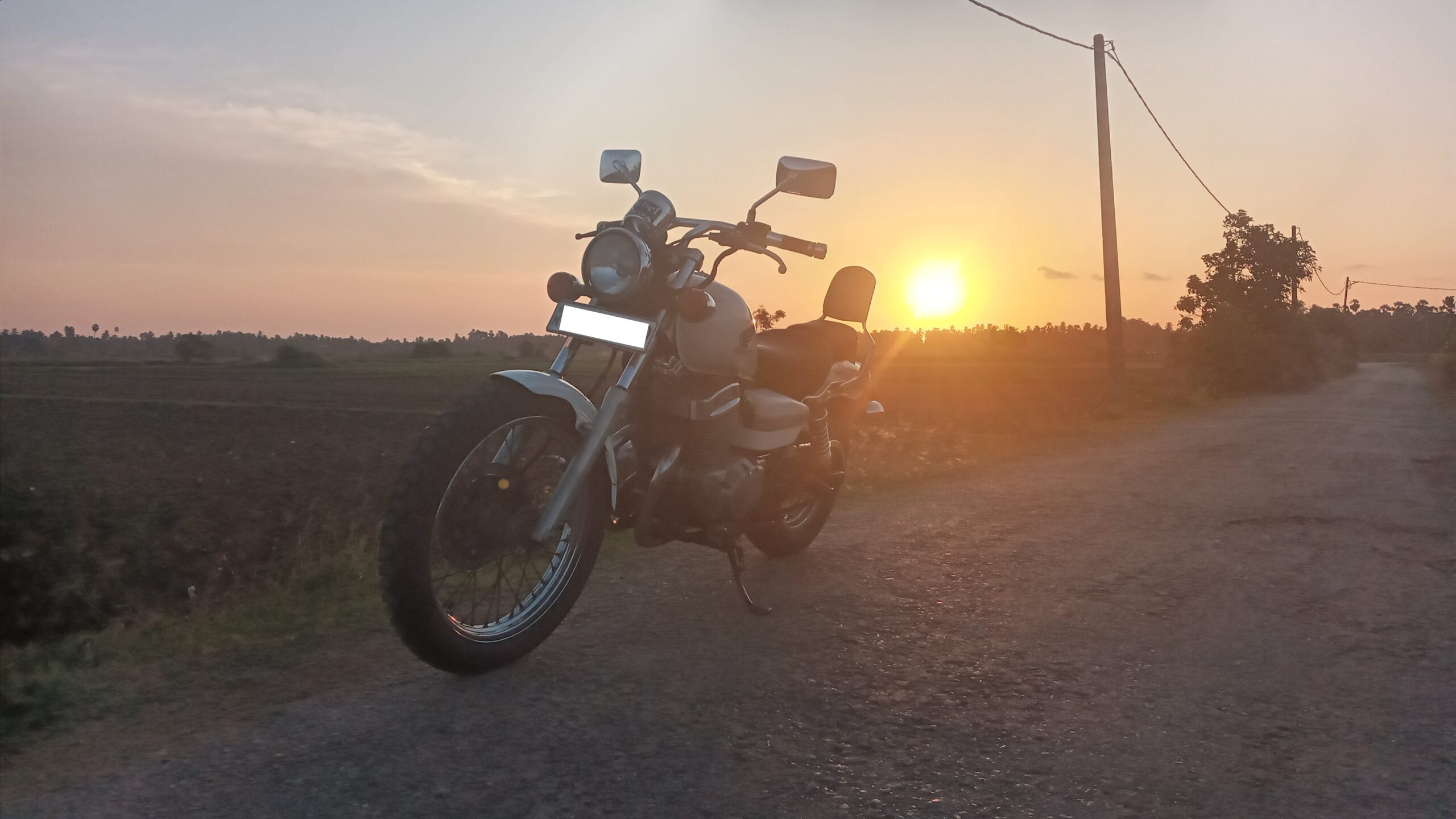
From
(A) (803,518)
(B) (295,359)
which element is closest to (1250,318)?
(A) (803,518)

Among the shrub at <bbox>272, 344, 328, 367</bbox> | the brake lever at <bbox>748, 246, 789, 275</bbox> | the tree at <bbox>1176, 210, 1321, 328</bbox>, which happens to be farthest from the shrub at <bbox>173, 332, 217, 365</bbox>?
the brake lever at <bbox>748, 246, 789, 275</bbox>

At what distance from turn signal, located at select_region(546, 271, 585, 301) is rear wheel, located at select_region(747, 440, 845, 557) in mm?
1469

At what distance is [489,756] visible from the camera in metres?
2.51

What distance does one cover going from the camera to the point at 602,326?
3.34 metres

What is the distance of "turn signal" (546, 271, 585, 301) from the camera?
3.43m

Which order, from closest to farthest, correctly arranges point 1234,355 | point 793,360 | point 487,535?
point 487,535, point 793,360, point 1234,355

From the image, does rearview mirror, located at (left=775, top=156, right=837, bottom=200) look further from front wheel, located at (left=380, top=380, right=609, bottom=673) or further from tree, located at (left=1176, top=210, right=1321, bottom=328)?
tree, located at (left=1176, top=210, right=1321, bottom=328)

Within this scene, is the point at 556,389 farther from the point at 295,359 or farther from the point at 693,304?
the point at 295,359

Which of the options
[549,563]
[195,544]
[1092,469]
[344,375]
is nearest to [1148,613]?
[549,563]

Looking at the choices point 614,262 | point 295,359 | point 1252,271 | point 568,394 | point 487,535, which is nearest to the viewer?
point 487,535

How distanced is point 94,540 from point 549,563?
558 inches

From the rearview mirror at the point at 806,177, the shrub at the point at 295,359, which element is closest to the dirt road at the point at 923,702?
the rearview mirror at the point at 806,177

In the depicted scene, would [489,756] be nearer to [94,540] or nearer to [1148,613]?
[1148,613]

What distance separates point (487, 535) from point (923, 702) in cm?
143
